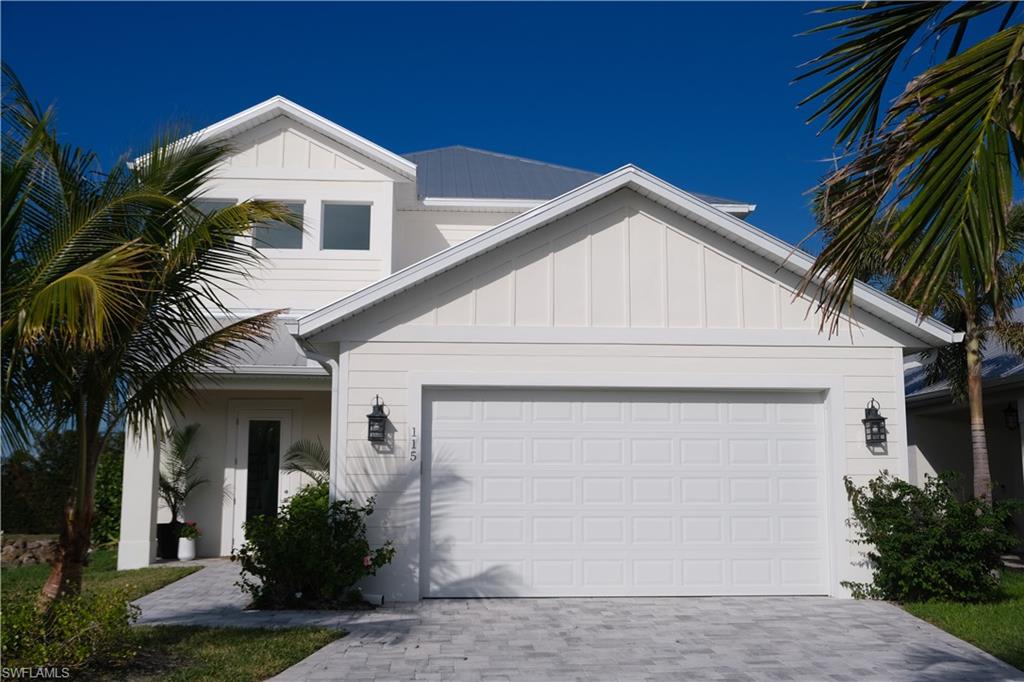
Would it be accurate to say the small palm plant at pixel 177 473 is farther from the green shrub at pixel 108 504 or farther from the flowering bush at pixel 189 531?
the green shrub at pixel 108 504

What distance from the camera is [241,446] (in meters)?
15.1

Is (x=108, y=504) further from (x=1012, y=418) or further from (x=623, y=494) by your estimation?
(x=1012, y=418)

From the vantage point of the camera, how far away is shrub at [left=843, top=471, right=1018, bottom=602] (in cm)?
963

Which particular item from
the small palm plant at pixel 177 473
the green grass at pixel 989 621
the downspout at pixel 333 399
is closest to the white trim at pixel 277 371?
the small palm plant at pixel 177 473

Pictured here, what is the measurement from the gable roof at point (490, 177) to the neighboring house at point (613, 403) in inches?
267

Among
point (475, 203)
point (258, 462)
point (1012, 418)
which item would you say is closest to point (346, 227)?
point (475, 203)

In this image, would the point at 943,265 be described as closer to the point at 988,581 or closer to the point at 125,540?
the point at 988,581

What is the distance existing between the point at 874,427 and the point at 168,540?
11.0 m

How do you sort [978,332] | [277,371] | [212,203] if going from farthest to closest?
[212,203], [277,371], [978,332]

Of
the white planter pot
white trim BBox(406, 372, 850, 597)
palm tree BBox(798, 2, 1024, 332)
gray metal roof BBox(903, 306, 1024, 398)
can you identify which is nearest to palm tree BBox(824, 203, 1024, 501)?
gray metal roof BBox(903, 306, 1024, 398)

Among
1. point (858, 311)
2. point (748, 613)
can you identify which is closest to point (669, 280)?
point (858, 311)

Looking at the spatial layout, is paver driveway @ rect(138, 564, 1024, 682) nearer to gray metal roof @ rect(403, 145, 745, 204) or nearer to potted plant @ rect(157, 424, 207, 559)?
potted plant @ rect(157, 424, 207, 559)

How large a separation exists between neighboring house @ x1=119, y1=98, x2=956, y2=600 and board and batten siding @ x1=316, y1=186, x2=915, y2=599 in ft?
0.08

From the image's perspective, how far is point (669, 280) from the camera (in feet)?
35.4
